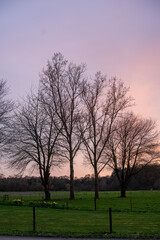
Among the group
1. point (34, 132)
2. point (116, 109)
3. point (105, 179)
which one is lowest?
point (105, 179)

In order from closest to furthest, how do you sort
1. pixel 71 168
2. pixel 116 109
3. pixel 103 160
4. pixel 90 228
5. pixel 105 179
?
pixel 90 228 < pixel 71 168 < pixel 116 109 < pixel 103 160 < pixel 105 179

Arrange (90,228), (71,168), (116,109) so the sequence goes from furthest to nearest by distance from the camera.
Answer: (116,109)
(71,168)
(90,228)

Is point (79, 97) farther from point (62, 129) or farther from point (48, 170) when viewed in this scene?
point (48, 170)

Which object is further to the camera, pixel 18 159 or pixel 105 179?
pixel 105 179

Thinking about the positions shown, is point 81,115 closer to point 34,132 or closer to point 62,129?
point 62,129

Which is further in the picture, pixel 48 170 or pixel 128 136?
pixel 128 136

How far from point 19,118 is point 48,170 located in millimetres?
8594

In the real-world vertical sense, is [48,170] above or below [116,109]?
below

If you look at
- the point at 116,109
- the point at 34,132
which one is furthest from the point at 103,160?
the point at 34,132

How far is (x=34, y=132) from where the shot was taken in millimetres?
45812

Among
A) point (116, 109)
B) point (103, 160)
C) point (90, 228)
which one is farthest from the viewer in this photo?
point (103, 160)

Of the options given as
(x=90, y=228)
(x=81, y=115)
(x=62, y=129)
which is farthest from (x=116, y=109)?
(x=90, y=228)

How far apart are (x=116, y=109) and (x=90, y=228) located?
32984mm

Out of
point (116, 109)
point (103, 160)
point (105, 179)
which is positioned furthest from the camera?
point (105, 179)
